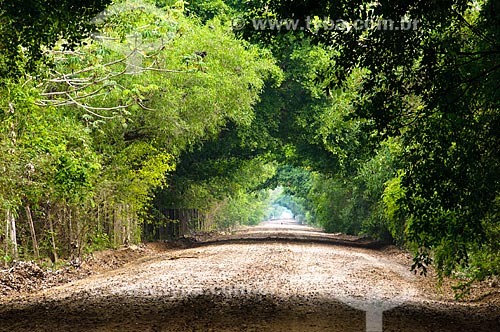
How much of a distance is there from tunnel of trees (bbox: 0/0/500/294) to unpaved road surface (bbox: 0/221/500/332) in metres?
0.93

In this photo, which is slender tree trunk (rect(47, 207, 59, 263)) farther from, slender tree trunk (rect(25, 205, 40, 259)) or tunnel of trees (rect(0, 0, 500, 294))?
slender tree trunk (rect(25, 205, 40, 259))

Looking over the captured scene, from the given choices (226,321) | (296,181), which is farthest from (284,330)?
(296,181)

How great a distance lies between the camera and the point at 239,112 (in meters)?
32.6

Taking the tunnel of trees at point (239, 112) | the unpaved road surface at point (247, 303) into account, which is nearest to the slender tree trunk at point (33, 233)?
the tunnel of trees at point (239, 112)

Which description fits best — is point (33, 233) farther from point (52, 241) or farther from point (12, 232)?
point (12, 232)

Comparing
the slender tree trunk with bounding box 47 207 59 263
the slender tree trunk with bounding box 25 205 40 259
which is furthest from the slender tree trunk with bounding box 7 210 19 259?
the slender tree trunk with bounding box 47 207 59 263

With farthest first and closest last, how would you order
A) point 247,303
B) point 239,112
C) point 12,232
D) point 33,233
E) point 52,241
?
point 239,112, point 52,241, point 33,233, point 12,232, point 247,303

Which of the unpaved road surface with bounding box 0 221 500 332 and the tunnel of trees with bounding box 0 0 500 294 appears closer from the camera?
the unpaved road surface with bounding box 0 221 500 332

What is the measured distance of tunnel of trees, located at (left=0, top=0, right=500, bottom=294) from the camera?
10.9 m

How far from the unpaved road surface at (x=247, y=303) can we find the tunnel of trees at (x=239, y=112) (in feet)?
3.06

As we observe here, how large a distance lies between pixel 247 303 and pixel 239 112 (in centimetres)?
2053

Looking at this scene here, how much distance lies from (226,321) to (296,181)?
5992 cm

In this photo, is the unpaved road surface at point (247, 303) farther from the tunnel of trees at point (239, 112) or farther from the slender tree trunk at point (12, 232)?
the slender tree trunk at point (12, 232)

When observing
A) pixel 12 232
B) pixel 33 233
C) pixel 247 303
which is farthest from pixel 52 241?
pixel 247 303
